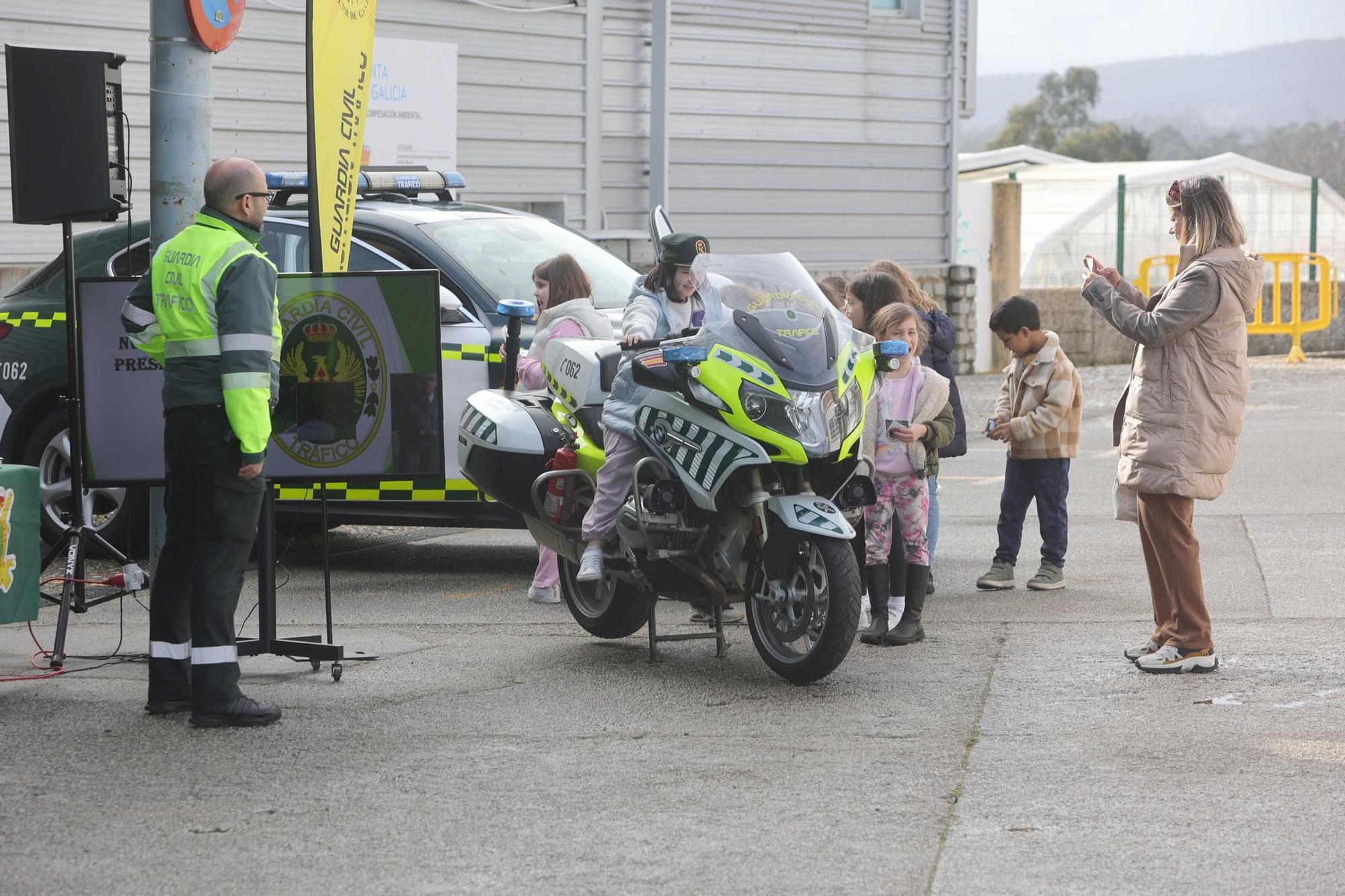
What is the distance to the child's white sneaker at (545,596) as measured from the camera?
29.1ft

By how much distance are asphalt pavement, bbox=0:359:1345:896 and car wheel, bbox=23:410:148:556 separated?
1.26 metres

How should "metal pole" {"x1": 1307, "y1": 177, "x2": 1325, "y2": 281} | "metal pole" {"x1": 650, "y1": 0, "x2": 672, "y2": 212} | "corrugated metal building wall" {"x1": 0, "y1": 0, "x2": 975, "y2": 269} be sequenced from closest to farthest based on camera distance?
1. "corrugated metal building wall" {"x1": 0, "y1": 0, "x2": 975, "y2": 269}
2. "metal pole" {"x1": 650, "y1": 0, "x2": 672, "y2": 212}
3. "metal pole" {"x1": 1307, "y1": 177, "x2": 1325, "y2": 281}

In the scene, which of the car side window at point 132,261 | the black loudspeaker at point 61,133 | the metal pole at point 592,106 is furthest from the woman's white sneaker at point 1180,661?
the metal pole at point 592,106

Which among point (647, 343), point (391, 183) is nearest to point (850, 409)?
point (647, 343)

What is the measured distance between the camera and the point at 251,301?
6145mm

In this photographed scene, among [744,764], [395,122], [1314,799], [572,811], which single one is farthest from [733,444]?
[395,122]

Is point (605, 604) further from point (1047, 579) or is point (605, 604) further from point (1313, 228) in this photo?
point (1313, 228)

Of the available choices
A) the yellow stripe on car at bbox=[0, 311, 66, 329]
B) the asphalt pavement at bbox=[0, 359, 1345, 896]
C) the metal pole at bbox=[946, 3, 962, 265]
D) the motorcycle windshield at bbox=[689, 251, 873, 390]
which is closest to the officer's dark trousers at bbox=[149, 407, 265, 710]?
the asphalt pavement at bbox=[0, 359, 1345, 896]

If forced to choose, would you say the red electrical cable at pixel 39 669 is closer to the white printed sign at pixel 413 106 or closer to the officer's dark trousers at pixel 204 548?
the officer's dark trousers at pixel 204 548

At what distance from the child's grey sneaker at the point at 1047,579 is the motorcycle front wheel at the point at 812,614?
7.38ft

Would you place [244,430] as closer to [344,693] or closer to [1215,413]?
[344,693]

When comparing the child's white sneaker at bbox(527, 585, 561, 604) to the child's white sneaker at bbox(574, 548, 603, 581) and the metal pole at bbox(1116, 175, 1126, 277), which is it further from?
the metal pole at bbox(1116, 175, 1126, 277)

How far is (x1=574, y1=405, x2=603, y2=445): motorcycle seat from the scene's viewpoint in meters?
7.63

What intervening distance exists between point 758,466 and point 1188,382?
5.17ft
